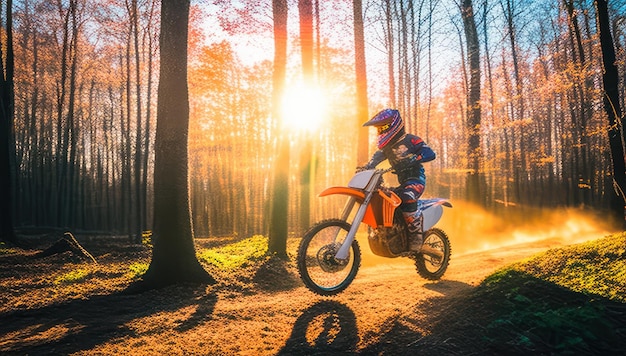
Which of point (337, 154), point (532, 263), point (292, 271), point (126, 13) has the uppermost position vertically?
point (126, 13)

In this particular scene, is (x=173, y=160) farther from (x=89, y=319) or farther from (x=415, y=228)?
(x=415, y=228)

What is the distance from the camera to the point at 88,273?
759 centimetres

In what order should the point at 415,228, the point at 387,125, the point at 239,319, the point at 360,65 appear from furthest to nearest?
the point at 360,65
the point at 415,228
the point at 387,125
the point at 239,319

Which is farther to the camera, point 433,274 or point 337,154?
point 337,154

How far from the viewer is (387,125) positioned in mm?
5223

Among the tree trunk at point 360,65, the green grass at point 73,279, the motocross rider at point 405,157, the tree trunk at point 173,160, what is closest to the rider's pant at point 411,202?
the motocross rider at point 405,157

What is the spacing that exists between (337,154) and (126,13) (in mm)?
23430

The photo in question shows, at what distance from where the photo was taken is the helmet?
17.0 ft

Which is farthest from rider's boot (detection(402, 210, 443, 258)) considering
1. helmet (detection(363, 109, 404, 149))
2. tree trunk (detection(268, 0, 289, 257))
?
tree trunk (detection(268, 0, 289, 257))

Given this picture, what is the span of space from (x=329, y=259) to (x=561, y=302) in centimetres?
251

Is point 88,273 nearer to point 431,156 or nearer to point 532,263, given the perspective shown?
point 431,156

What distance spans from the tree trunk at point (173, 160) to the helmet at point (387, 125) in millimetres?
3605

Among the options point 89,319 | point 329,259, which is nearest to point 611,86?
point 329,259

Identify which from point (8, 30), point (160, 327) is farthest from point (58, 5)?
point (160, 327)
